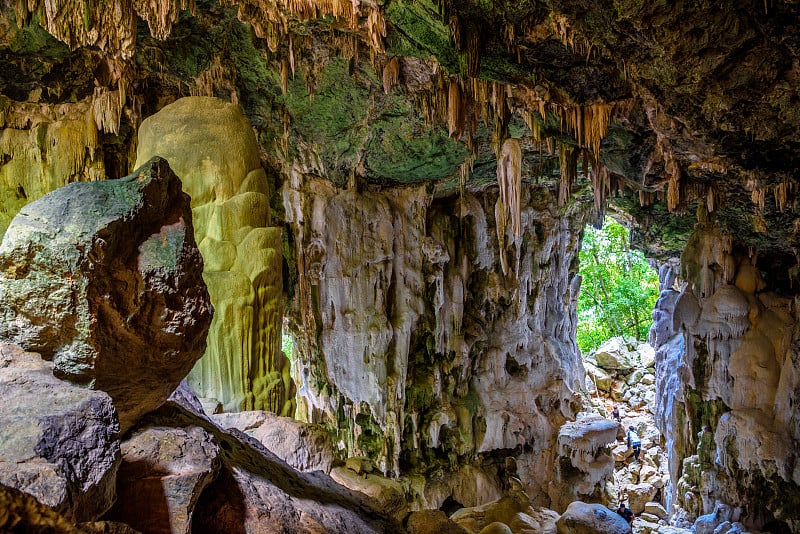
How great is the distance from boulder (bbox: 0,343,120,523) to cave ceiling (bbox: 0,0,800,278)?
10.8 feet

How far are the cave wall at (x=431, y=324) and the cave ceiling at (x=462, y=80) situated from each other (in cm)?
133

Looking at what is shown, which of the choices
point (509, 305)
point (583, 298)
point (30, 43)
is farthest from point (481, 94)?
point (583, 298)

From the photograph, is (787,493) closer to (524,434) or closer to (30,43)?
(524,434)

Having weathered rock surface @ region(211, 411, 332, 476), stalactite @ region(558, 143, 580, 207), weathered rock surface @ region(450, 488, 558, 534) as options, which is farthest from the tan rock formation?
weathered rock surface @ region(450, 488, 558, 534)

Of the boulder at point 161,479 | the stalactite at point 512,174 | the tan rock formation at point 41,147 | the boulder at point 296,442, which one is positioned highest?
the tan rock formation at point 41,147

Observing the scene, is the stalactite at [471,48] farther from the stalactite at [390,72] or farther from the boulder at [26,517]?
the boulder at [26,517]

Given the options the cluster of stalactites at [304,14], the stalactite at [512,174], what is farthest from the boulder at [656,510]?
the cluster of stalactites at [304,14]

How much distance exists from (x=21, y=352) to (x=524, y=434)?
9827mm

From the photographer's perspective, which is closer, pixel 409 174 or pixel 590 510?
pixel 590 510

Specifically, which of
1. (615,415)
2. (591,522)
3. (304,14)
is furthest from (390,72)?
(615,415)

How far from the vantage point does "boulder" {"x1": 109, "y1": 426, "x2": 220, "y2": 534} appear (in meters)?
1.80

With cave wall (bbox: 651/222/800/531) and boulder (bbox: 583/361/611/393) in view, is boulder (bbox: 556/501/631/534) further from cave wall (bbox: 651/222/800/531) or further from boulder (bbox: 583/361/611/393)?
boulder (bbox: 583/361/611/393)

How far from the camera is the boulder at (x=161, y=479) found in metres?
1.80

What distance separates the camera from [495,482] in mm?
10133
